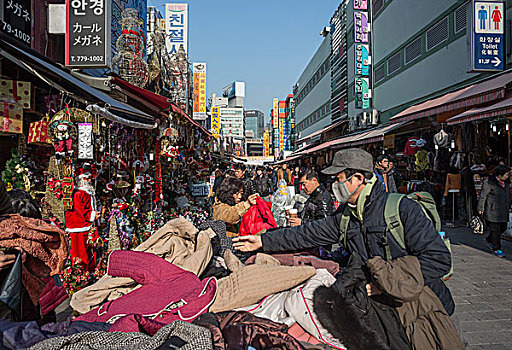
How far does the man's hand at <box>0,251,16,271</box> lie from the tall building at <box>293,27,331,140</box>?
124ft

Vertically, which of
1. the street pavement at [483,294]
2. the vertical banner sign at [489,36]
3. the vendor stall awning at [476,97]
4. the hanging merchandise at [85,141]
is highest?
the vertical banner sign at [489,36]

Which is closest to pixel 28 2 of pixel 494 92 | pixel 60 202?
pixel 60 202

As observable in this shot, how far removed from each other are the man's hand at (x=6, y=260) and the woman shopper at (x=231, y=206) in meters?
3.59

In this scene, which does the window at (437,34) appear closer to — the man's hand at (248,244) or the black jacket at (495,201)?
the black jacket at (495,201)

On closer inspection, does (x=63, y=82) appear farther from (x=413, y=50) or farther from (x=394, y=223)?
(x=413, y=50)

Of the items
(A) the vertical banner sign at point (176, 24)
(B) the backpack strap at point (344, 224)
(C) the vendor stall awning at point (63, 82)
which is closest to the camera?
(B) the backpack strap at point (344, 224)

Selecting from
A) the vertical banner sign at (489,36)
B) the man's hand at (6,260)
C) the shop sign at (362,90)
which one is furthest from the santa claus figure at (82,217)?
the shop sign at (362,90)

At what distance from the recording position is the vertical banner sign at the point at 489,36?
10664mm

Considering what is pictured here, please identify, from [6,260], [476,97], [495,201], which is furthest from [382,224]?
[476,97]

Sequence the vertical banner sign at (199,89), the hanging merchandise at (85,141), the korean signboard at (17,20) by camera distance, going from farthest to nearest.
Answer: the vertical banner sign at (199,89)
the korean signboard at (17,20)
the hanging merchandise at (85,141)

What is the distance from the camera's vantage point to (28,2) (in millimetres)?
6949

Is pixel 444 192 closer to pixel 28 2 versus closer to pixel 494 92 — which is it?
pixel 494 92

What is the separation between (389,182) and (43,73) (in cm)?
718

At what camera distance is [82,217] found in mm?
5895
